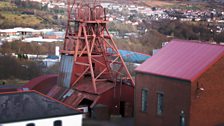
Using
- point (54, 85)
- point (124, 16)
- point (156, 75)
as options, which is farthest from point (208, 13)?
point (156, 75)

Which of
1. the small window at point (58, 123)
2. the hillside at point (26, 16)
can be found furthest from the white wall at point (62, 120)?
the hillside at point (26, 16)

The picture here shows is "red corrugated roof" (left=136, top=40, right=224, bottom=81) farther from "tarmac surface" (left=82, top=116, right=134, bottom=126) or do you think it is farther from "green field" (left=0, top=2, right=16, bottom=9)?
"green field" (left=0, top=2, right=16, bottom=9)

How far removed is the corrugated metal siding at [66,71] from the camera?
3834cm

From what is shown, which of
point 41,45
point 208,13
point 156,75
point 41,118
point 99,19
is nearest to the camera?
Answer: point 41,118

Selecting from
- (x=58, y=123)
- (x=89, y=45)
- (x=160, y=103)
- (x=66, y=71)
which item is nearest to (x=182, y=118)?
(x=160, y=103)

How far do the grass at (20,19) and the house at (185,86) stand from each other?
112m

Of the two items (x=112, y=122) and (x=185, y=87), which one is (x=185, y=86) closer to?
(x=185, y=87)

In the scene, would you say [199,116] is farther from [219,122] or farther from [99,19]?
[99,19]

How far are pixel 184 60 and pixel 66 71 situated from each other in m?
11.9

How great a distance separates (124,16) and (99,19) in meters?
140

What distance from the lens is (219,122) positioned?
1121 inches

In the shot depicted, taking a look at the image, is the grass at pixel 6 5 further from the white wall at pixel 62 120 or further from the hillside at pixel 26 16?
the white wall at pixel 62 120

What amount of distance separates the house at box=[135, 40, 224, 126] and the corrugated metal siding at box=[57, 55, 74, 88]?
28.7 feet

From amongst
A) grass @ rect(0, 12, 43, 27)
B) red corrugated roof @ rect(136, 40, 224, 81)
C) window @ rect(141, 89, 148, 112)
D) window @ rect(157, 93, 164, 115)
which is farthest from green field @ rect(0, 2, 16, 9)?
window @ rect(157, 93, 164, 115)
